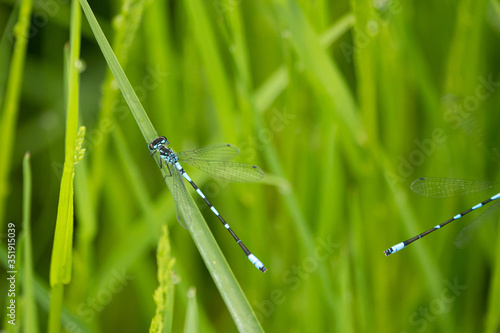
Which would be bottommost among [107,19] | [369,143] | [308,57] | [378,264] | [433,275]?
[433,275]

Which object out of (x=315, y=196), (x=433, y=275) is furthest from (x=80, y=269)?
(x=433, y=275)

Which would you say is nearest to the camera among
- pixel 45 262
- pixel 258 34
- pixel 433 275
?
pixel 433 275

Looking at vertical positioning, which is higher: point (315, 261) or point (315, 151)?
point (315, 151)

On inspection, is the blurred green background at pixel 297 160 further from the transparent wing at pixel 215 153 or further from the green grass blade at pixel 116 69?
the green grass blade at pixel 116 69

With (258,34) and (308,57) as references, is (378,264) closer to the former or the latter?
(308,57)

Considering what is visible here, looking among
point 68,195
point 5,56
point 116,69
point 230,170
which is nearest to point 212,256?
point 68,195

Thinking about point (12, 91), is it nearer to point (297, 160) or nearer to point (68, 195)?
point (68, 195)

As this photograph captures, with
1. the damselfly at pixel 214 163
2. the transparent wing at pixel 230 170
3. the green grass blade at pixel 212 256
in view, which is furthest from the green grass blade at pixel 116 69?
the transparent wing at pixel 230 170
